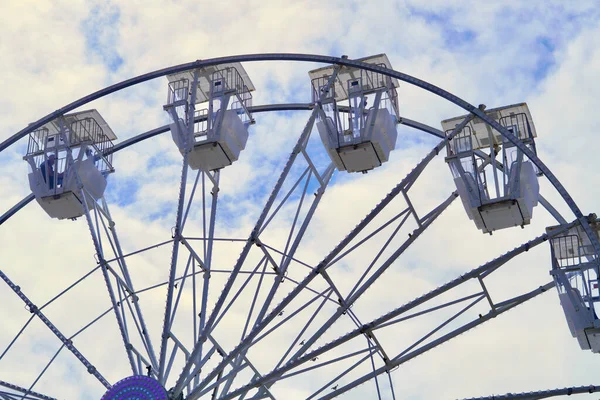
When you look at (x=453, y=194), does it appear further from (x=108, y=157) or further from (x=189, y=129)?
(x=108, y=157)

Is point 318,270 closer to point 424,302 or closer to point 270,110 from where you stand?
point 424,302

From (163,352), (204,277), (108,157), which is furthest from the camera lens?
(108,157)

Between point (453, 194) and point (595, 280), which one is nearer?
point (595, 280)

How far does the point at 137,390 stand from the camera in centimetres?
2681

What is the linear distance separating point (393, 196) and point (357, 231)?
106cm

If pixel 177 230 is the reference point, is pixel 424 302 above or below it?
below

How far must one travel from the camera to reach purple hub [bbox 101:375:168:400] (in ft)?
87.6

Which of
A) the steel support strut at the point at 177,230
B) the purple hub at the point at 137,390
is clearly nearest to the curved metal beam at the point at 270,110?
the steel support strut at the point at 177,230

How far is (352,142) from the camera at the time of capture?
28.4 metres

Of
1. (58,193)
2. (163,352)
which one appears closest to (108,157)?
(58,193)

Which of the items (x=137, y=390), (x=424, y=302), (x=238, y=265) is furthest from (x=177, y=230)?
(x=424, y=302)

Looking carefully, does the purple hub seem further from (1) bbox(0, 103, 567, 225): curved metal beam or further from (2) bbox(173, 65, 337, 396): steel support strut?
(1) bbox(0, 103, 567, 225): curved metal beam

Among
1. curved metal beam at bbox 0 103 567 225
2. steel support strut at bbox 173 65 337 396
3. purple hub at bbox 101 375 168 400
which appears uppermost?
curved metal beam at bbox 0 103 567 225

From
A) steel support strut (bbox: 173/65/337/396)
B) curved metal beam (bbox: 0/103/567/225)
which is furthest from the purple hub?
curved metal beam (bbox: 0/103/567/225)
